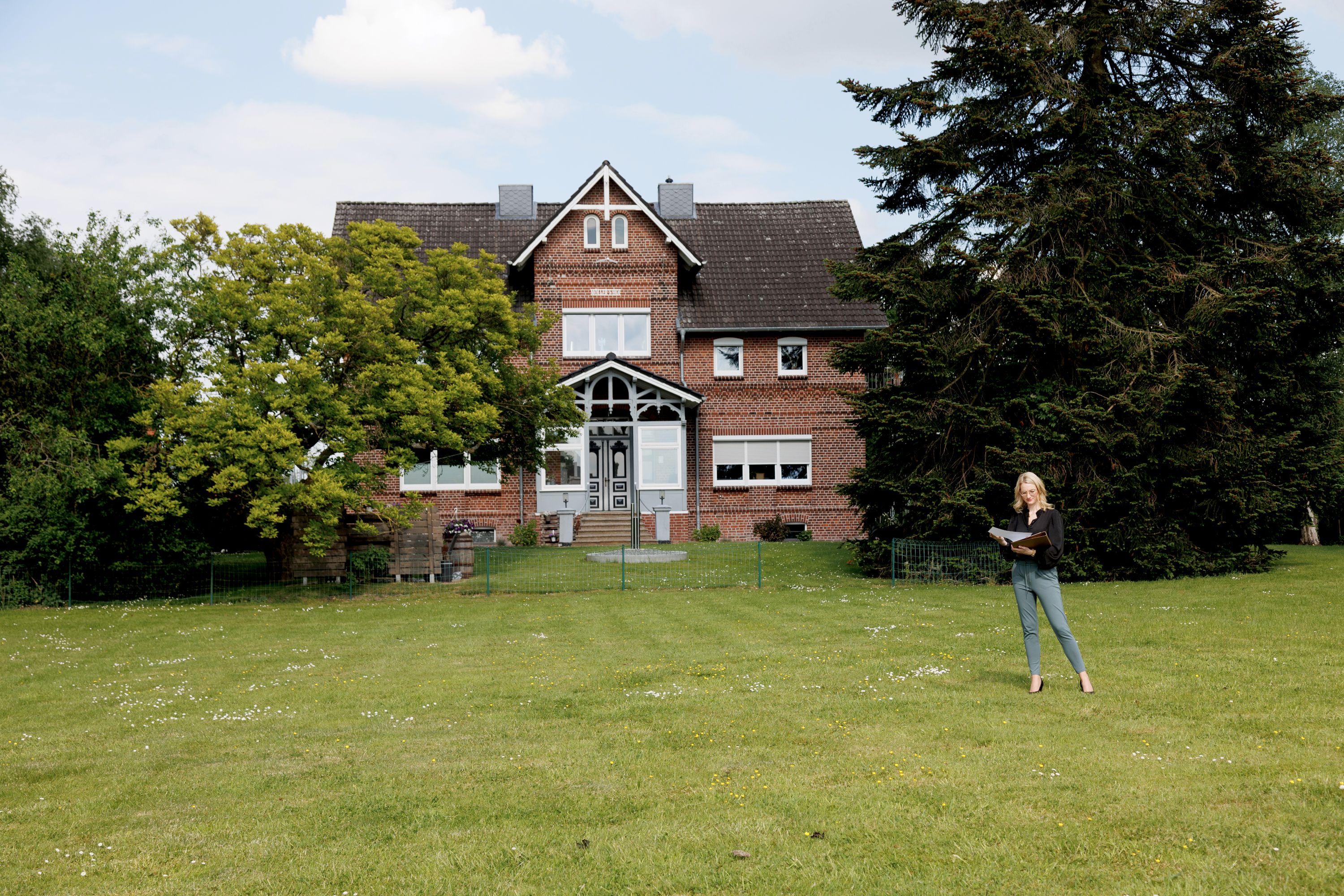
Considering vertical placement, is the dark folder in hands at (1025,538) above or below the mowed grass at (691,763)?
above

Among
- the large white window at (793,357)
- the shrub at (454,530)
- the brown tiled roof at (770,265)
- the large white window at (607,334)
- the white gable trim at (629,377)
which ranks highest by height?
the brown tiled roof at (770,265)

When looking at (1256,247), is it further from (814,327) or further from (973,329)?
(814,327)

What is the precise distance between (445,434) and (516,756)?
44.6 ft

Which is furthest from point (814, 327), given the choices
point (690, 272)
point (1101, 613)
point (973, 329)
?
point (1101, 613)

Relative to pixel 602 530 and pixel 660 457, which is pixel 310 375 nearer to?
pixel 602 530

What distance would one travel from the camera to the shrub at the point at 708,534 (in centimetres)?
3180

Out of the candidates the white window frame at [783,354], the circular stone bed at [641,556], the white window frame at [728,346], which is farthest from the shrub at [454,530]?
the white window frame at [783,354]

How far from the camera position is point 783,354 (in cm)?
3366

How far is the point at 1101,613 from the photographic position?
15.4 meters

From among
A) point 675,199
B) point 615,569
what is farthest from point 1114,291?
point 675,199

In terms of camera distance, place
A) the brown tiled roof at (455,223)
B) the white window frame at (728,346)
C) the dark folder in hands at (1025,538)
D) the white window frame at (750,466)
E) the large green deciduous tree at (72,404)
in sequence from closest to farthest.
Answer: the dark folder in hands at (1025,538) < the large green deciduous tree at (72,404) < the white window frame at (750,466) < the white window frame at (728,346) < the brown tiled roof at (455,223)

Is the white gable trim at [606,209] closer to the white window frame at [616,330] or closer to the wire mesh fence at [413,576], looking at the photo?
the white window frame at [616,330]

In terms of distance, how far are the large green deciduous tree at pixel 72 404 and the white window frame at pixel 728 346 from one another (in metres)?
17.2

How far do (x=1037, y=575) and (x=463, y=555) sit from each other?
15.4 meters
